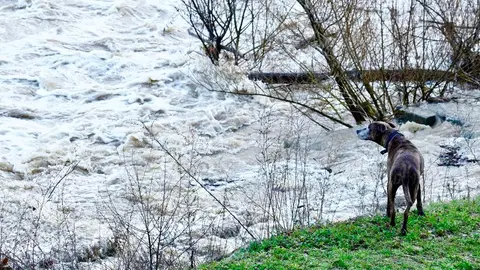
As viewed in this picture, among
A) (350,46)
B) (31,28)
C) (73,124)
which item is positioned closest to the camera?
(350,46)

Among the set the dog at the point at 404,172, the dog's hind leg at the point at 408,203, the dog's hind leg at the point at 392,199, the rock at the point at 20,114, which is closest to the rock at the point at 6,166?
the rock at the point at 20,114

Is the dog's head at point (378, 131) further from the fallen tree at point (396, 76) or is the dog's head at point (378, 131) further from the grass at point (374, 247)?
the fallen tree at point (396, 76)

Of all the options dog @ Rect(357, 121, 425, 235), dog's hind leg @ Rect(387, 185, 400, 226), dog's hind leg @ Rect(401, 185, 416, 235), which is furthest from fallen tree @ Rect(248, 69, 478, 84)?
dog's hind leg @ Rect(401, 185, 416, 235)

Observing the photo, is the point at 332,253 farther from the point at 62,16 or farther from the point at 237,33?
the point at 62,16

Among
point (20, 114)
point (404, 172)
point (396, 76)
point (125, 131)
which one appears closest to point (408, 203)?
point (404, 172)

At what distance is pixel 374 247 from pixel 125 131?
9.79 m

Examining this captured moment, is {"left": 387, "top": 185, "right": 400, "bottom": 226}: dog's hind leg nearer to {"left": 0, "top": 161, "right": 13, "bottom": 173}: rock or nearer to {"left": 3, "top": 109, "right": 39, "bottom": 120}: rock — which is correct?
{"left": 0, "top": 161, "right": 13, "bottom": 173}: rock

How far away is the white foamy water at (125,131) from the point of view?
1174cm

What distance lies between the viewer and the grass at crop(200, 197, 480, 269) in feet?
21.4

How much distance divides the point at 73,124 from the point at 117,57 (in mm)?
4945

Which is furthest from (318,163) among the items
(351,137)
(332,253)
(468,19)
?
(332,253)

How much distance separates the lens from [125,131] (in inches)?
631

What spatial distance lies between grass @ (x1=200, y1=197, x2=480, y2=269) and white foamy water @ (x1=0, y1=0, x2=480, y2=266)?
2279 mm

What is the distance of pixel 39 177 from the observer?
1327cm
